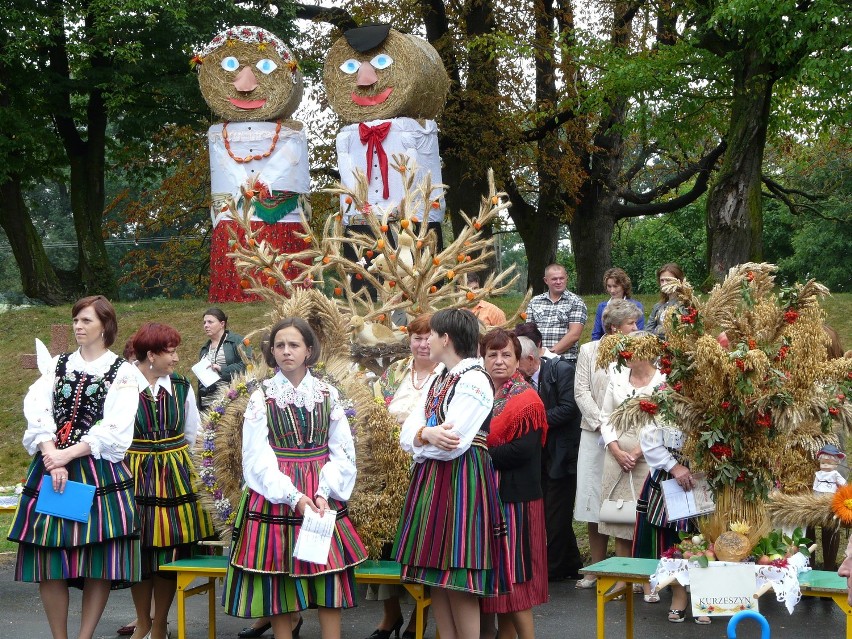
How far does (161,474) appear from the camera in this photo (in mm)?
5969

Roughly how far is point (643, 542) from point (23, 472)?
771 centimetres

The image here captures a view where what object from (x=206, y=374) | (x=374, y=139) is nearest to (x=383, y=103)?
(x=374, y=139)

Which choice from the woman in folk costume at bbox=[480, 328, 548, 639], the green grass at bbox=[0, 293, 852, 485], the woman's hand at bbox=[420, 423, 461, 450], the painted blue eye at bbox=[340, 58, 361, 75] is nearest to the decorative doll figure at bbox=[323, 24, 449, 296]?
the painted blue eye at bbox=[340, 58, 361, 75]

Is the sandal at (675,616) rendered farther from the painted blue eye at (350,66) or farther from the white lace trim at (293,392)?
the painted blue eye at (350,66)

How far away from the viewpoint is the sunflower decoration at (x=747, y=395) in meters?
5.27

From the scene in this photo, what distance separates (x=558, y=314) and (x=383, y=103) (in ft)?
21.9

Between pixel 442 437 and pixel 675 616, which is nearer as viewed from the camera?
pixel 442 437

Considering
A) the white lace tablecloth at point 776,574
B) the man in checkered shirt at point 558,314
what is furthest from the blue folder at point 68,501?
the man in checkered shirt at point 558,314

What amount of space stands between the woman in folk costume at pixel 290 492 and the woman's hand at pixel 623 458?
2.15m

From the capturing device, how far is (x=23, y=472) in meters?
11.8

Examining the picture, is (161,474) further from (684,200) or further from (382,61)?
(684,200)

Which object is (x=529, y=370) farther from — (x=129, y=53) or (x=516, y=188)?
(x=516, y=188)

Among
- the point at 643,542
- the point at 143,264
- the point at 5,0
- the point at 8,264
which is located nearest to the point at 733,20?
the point at 643,542

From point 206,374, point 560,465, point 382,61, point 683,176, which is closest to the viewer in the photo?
point 560,465
